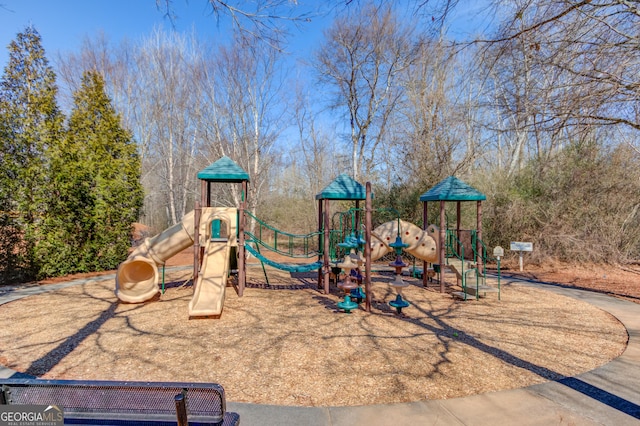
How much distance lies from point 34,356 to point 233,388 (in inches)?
113

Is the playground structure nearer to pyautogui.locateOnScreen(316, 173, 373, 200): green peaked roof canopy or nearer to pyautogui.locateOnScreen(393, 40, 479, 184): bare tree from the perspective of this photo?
pyautogui.locateOnScreen(316, 173, 373, 200): green peaked roof canopy

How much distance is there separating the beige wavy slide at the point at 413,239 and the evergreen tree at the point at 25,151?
9405 mm

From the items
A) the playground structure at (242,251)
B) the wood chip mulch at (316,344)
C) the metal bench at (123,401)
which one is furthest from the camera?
the playground structure at (242,251)

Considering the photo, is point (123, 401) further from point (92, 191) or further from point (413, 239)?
point (92, 191)

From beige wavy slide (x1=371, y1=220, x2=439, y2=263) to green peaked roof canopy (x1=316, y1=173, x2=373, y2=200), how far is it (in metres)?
1.26

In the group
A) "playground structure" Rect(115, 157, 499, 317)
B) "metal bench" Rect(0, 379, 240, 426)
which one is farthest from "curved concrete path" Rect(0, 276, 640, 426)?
"playground structure" Rect(115, 157, 499, 317)

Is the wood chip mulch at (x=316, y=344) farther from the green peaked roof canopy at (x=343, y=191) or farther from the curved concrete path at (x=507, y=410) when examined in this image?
the green peaked roof canopy at (x=343, y=191)

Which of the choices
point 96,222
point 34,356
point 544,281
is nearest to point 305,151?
point 96,222

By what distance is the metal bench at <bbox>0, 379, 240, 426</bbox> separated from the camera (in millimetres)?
1896

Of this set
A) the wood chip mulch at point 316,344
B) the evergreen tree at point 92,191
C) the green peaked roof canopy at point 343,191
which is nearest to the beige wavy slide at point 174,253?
the wood chip mulch at point 316,344

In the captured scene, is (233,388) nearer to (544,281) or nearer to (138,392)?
(138,392)

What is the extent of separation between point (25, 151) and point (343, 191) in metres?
8.82

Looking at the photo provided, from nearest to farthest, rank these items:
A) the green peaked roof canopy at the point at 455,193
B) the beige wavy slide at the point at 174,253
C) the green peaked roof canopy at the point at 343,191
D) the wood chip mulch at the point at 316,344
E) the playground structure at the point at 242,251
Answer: the wood chip mulch at the point at 316,344, the playground structure at the point at 242,251, the beige wavy slide at the point at 174,253, the green peaked roof canopy at the point at 343,191, the green peaked roof canopy at the point at 455,193

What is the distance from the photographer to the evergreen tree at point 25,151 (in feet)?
29.7
